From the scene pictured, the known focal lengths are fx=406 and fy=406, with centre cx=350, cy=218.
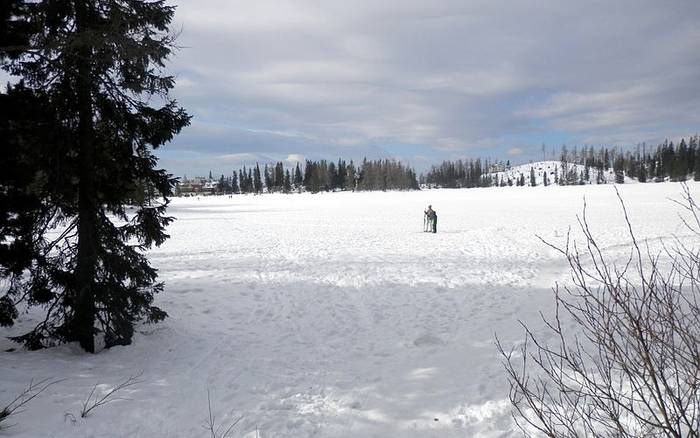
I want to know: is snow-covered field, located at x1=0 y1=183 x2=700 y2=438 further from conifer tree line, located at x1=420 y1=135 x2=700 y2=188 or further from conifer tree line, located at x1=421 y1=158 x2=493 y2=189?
conifer tree line, located at x1=421 y1=158 x2=493 y2=189

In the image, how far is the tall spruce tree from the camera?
633 centimetres

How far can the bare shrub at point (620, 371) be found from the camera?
94.1 inches

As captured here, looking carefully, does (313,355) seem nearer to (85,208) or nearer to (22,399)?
(22,399)

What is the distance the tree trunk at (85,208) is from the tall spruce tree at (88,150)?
0.05 feet

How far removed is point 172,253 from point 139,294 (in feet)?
37.9

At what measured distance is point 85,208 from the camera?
689cm

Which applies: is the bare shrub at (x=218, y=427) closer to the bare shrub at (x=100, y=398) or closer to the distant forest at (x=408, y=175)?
the bare shrub at (x=100, y=398)

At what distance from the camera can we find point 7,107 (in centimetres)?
615

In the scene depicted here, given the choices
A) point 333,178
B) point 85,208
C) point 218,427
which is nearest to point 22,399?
point 218,427

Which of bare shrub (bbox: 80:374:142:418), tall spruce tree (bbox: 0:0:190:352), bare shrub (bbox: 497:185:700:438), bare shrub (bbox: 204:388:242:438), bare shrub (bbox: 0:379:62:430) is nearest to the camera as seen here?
bare shrub (bbox: 497:185:700:438)

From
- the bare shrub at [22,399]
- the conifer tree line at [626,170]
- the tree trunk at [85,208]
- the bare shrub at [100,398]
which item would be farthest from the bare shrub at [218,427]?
the conifer tree line at [626,170]

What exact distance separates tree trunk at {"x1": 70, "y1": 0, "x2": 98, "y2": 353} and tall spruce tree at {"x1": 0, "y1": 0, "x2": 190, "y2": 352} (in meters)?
0.02

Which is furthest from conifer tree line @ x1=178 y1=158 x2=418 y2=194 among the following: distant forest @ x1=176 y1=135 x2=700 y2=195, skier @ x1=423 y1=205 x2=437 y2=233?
skier @ x1=423 y1=205 x2=437 y2=233

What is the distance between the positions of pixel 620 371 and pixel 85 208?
8951mm
